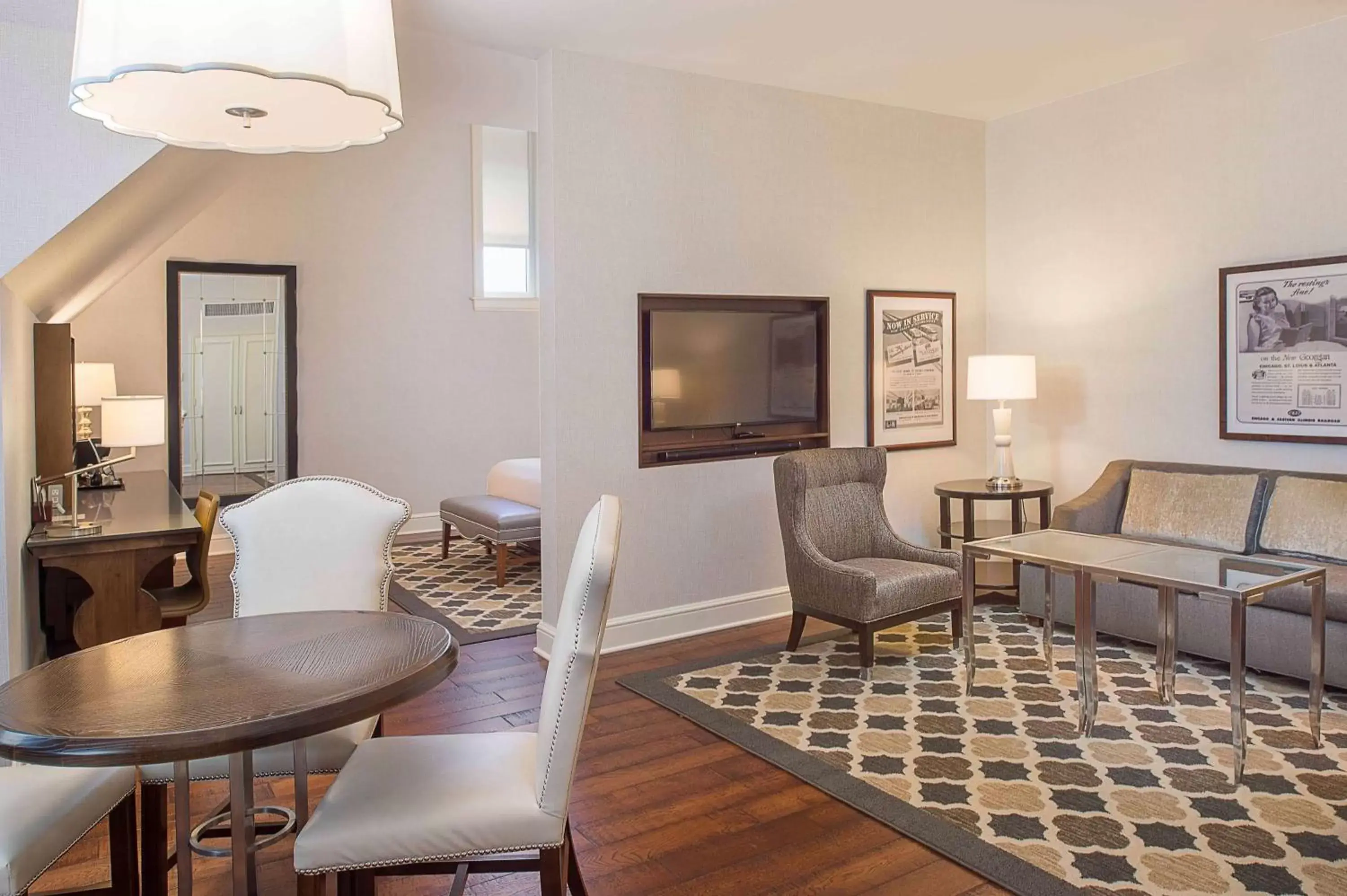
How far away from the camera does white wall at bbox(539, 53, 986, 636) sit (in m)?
4.38

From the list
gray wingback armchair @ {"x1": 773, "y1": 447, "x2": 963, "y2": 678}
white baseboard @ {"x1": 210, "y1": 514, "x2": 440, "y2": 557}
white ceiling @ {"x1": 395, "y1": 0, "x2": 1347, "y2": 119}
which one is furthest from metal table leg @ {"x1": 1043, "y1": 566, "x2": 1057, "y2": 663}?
white baseboard @ {"x1": 210, "y1": 514, "x2": 440, "y2": 557}

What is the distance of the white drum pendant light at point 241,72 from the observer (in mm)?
1618

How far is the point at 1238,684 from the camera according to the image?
117 inches

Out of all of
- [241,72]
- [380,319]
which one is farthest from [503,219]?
[241,72]

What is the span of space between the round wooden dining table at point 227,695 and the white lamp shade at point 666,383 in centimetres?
241

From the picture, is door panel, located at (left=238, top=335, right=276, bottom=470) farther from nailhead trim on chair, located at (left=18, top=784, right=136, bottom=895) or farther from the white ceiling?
nailhead trim on chair, located at (left=18, top=784, right=136, bottom=895)

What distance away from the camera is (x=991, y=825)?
2.71 metres

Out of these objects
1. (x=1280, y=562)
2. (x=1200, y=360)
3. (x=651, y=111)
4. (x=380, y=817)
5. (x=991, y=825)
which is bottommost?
(x=991, y=825)

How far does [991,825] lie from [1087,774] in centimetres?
52

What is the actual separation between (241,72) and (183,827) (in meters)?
1.48

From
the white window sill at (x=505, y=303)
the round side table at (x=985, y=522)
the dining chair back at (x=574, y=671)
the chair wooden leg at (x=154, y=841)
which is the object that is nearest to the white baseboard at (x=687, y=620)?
the round side table at (x=985, y=522)

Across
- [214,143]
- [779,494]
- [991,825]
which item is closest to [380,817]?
[214,143]

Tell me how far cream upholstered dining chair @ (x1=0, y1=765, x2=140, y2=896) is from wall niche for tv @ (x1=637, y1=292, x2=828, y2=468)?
2783 millimetres

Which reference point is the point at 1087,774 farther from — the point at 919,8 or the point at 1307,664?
the point at 919,8
